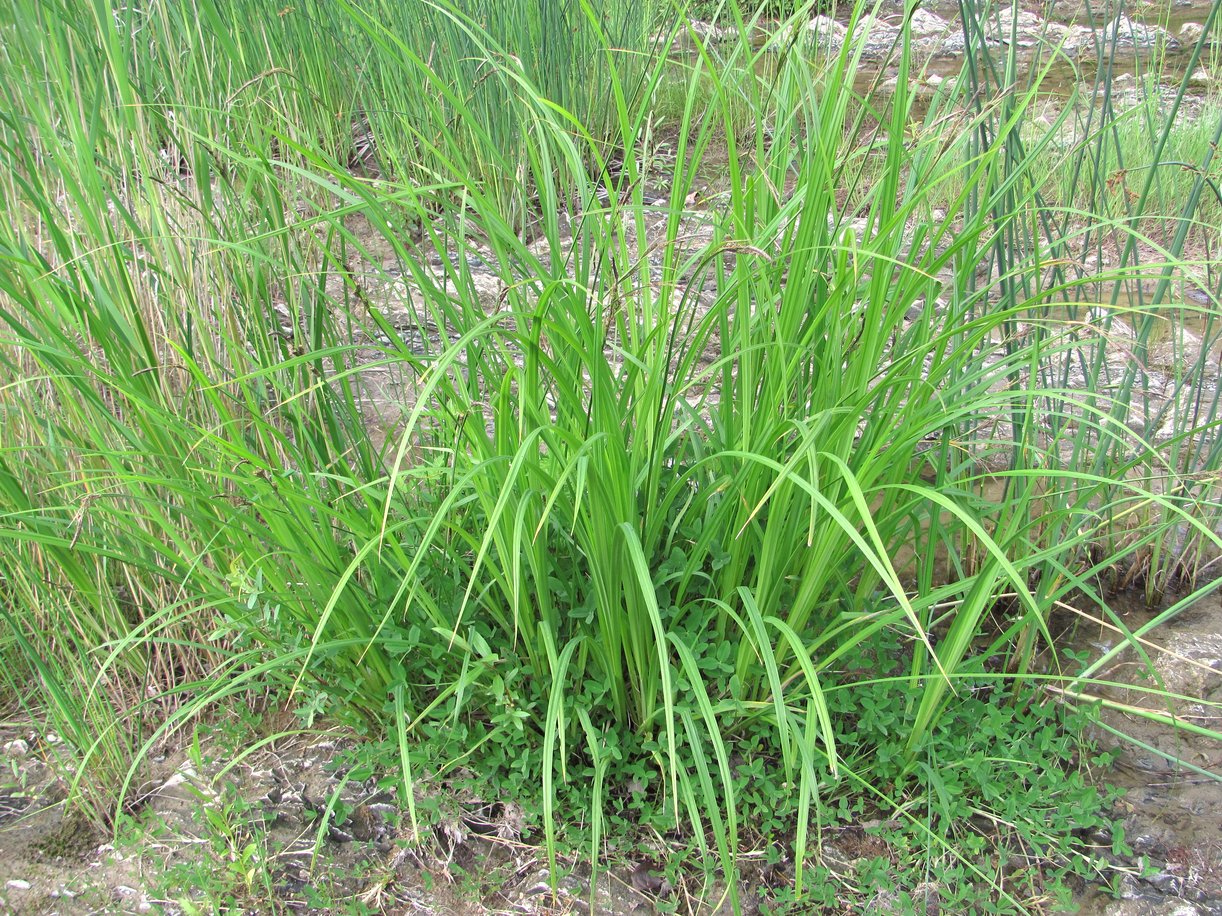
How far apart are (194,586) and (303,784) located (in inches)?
15.1

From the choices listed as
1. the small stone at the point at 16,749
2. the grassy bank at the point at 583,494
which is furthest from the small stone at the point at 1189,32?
→ the small stone at the point at 16,749

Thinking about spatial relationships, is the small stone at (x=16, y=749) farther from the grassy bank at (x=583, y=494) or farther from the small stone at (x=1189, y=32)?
the small stone at (x=1189, y=32)

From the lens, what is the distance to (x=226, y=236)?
4.99 ft

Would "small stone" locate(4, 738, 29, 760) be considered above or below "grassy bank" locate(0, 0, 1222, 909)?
below

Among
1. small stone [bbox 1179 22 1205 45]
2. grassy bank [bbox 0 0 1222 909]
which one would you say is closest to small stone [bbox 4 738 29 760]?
grassy bank [bbox 0 0 1222 909]

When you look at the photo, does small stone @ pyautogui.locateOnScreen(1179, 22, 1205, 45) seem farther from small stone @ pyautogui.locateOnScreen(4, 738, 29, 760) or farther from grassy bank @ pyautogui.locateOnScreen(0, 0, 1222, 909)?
small stone @ pyautogui.locateOnScreen(4, 738, 29, 760)

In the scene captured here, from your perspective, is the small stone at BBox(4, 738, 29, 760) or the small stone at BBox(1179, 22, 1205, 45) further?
the small stone at BBox(1179, 22, 1205, 45)

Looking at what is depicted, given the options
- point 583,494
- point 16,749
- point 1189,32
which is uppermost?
point 1189,32

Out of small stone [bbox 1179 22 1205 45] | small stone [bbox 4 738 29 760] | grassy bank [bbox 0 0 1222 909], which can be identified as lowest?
small stone [bbox 4 738 29 760]

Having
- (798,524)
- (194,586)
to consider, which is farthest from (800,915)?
(194,586)

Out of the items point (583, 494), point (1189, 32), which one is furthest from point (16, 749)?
point (1189, 32)

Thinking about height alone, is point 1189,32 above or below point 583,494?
above

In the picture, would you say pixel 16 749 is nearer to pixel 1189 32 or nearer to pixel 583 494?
pixel 583 494

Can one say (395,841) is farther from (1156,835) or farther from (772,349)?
(1156,835)
